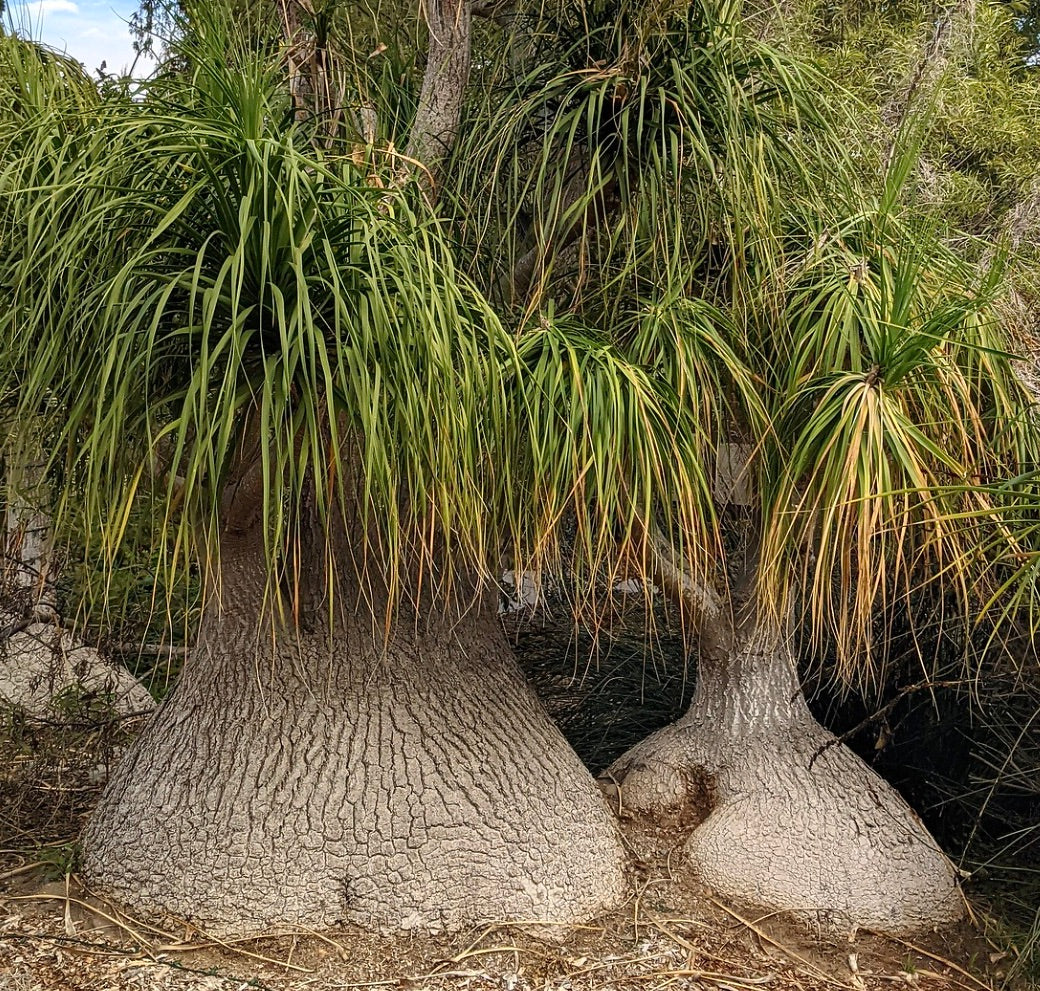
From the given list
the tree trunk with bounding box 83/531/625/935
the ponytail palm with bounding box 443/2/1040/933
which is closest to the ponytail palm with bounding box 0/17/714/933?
the tree trunk with bounding box 83/531/625/935

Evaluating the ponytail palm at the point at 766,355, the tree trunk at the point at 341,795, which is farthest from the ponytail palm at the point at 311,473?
the ponytail palm at the point at 766,355

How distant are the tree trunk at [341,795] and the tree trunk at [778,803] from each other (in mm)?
350

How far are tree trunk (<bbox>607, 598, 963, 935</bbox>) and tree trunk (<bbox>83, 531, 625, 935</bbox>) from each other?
350mm

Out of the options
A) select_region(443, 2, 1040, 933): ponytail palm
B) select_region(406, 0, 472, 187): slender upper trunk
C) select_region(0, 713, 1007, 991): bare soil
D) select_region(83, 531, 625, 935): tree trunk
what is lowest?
select_region(0, 713, 1007, 991): bare soil

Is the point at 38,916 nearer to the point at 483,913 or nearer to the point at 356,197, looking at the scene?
the point at 483,913

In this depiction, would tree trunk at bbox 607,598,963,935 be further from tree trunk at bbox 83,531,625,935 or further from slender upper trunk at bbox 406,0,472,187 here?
slender upper trunk at bbox 406,0,472,187

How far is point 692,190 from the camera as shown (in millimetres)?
3449

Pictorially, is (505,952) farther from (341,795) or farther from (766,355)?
(766,355)

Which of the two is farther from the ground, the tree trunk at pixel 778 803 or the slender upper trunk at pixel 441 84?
the slender upper trunk at pixel 441 84

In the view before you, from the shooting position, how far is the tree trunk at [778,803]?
3.42 m

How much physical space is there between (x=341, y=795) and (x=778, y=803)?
→ 1428 mm

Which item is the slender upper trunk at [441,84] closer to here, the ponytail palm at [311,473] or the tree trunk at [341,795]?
the ponytail palm at [311,473]

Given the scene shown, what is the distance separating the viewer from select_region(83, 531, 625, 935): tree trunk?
3.09 meters

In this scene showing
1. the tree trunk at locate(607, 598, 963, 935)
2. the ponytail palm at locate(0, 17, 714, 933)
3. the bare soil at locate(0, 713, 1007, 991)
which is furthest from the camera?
the tree trunk at locate(607, 598, 963, 935)
